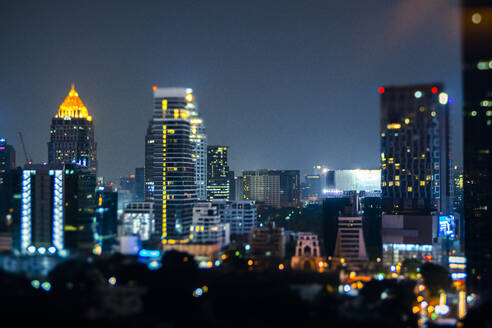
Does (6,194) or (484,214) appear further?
(6,194)

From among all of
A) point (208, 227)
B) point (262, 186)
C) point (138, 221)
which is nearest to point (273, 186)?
point (262, 186)

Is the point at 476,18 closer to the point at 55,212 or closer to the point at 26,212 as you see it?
the point at 55,212

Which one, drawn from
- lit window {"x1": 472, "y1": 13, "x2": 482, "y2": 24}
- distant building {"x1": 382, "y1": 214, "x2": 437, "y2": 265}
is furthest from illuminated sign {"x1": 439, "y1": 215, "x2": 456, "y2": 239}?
lit window {"x1": 472, "y1": 13, "x2": 482, "y2": 24}

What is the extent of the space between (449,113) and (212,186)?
46.2 ft

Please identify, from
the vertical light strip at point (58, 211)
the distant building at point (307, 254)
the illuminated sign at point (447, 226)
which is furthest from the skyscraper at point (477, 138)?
the vertical light strip at point (58, 211)

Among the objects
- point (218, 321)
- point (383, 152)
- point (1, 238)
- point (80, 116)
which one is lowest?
point (218, 321)

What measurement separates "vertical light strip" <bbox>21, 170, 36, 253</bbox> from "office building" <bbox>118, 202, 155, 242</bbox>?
2333mm

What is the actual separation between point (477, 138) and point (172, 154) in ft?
32.2

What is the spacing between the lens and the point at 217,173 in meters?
38.4

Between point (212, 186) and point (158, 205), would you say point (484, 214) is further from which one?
point (212, 186)

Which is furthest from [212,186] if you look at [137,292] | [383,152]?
[137,292]

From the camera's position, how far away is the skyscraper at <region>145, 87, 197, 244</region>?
24703 millimetres

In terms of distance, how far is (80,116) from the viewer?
3619 centimetres

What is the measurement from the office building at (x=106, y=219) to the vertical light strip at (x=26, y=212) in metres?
1.70
